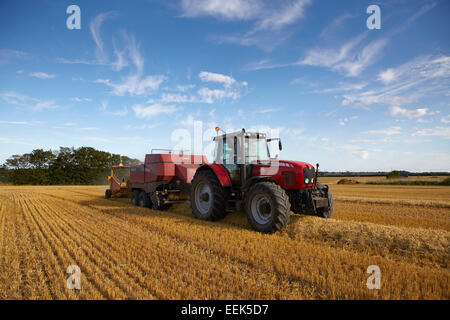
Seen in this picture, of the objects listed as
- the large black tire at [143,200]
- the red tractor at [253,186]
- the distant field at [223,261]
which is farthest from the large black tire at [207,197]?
the large black tire at [143,200]

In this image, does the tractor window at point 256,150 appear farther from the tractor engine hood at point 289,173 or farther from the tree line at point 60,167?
the tree line at point 60,167

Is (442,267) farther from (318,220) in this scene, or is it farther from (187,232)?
(187,232)

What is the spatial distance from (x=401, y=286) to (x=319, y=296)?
3.44ft

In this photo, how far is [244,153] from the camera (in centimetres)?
696

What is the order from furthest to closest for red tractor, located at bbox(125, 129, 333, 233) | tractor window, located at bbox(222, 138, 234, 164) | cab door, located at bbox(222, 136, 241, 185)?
tractor window, located at bbox(222, 138, 234, 164) < cab door, located at bbox(222, 136, 241, 185) < red tractor, located at bbox(125, 129, 333, 233)

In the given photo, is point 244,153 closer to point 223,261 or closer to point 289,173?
point 289,173

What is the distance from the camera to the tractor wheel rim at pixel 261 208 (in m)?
6.00

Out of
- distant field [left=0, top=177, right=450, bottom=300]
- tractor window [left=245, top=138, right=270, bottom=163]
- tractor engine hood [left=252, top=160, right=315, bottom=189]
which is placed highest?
tractor window [left=245, top=138, right=270, bottom=163]

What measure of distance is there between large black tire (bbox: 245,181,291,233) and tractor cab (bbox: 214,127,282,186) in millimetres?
743

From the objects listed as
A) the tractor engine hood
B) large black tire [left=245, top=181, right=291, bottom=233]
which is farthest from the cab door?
large black tire [left=245, top=181, right=291, bottom=233]

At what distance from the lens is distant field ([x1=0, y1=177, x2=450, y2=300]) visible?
3.22 m

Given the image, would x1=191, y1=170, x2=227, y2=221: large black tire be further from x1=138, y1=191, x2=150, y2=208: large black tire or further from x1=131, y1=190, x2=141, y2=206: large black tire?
x1=131, y1=190, x2=141, y2=206: large black tire

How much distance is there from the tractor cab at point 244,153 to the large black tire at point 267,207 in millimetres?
743
